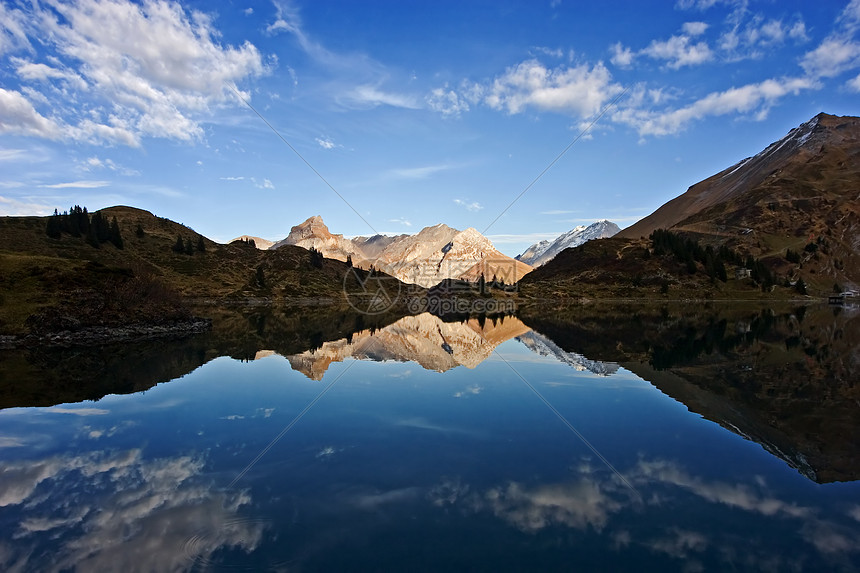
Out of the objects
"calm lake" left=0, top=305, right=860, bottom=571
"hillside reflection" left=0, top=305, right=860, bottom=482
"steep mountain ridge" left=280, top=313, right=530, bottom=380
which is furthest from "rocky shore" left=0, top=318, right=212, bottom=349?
"steep mountain ridge" left=280, top=313, right=530, bottom=380

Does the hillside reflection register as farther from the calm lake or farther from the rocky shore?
the rocky shore

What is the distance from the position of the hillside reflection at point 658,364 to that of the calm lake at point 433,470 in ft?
1.23

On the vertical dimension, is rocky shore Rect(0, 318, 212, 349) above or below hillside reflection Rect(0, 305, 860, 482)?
above

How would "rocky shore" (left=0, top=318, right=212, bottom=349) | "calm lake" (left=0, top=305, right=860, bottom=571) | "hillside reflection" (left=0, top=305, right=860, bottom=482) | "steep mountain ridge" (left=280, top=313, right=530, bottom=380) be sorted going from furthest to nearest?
"rocky shore" (left=0, top=318, right=212, bottom=349)
"steep mountain ridge" (left=280, top=313, right=530, bottom=380)
"hillside reflection" (left=0, top=305, right=860, bottom=482)
"calm lake" (left=0, top=305, right=860, bottom=571)

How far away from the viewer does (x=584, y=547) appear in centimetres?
1309

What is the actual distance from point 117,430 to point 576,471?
81.9 feet

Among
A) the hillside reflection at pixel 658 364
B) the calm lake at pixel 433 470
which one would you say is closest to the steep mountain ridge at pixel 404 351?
the hillside reflection at pixel 658 364

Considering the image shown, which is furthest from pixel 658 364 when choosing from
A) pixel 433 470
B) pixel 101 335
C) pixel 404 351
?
pixel 101 335

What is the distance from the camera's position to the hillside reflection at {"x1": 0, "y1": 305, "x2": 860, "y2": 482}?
25.4 m

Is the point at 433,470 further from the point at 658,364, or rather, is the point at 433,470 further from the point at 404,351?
the point at 404,351

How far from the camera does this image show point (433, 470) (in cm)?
1916

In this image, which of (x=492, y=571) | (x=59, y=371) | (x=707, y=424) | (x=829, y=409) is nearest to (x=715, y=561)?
(x=492, y=571)

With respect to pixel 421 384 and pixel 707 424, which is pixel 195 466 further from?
pixel 707 424

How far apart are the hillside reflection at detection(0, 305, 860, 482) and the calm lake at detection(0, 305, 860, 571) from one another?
375 mm
